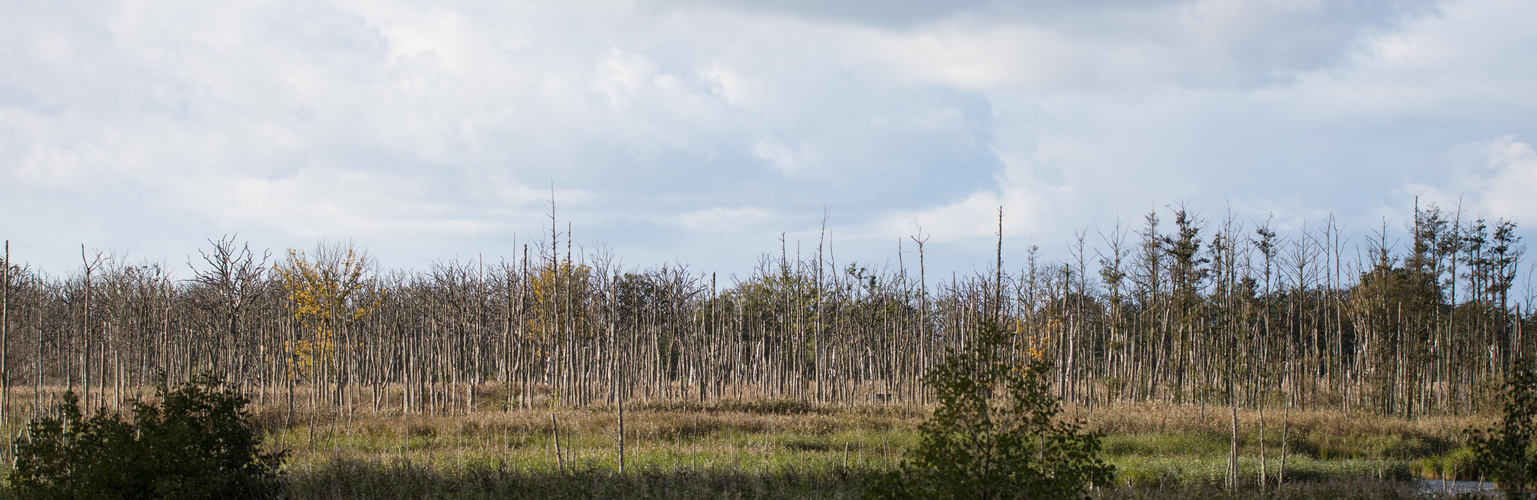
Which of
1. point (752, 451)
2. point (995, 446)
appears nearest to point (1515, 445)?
point (995, 446)

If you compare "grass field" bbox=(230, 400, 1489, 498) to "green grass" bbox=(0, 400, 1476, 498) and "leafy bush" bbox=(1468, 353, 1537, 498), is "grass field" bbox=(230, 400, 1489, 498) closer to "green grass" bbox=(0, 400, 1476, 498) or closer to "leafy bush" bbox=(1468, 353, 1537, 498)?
"green grass" bbox=(0, 400, 1476, 498)

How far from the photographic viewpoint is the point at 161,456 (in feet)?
30.2

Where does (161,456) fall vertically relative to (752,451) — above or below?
above

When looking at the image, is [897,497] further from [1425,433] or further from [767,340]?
[767,340]

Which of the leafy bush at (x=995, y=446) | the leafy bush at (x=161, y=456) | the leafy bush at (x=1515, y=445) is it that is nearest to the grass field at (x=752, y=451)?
the leafy bush at (x=995, y=446)

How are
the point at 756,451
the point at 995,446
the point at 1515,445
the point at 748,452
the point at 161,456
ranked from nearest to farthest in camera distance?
the point at 995,446 < the point at 1515,445 < the point at 161,456 < the point at 748,452 < the point at 756,451

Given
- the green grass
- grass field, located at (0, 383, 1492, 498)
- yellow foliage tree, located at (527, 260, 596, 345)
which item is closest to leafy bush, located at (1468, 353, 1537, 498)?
the green grass

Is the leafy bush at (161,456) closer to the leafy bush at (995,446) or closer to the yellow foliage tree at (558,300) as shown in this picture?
the leafy bush at (995,446)

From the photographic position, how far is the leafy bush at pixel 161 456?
30.1ft

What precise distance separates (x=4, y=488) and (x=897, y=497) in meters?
12.3

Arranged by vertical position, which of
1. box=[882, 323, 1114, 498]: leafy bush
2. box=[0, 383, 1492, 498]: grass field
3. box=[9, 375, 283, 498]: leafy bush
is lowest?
box=[0, 383, 1492, 498]: grass field

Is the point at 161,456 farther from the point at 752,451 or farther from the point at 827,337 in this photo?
the point at 827,337

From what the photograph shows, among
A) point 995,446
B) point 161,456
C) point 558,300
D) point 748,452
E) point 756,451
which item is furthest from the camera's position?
point 558,300

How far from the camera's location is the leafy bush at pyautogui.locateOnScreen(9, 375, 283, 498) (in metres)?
9.19
